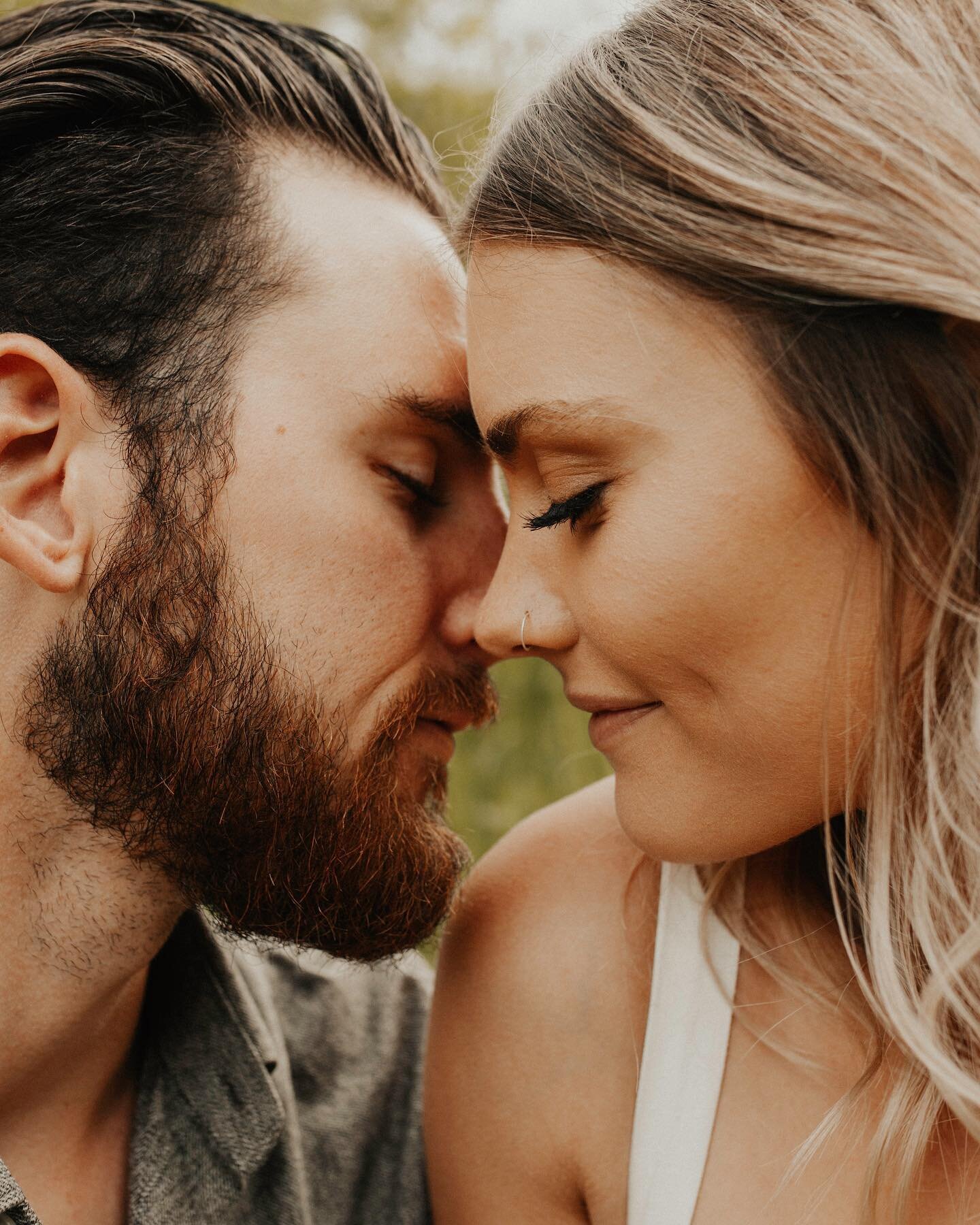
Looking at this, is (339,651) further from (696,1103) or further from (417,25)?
(417,25)

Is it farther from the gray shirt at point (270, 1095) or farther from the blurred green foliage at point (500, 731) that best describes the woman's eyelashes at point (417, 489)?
the gray shirt at point (270, 1095)

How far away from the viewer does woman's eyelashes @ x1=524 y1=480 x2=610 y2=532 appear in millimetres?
1710

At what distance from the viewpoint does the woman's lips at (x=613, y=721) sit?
181 centimetres

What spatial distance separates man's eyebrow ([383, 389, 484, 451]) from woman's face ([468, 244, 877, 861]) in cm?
33

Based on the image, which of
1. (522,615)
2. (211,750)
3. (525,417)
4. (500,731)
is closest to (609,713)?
(522,615)

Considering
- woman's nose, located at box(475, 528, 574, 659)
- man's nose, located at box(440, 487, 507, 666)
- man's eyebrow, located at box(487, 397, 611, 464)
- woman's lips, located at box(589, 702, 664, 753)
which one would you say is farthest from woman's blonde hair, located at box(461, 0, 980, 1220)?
man's nose, located at box(440, 487, 507, 666)

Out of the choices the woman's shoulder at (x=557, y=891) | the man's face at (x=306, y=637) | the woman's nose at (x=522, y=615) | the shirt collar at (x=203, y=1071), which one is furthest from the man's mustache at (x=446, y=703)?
the shirt collar at (x=203, y=1071)

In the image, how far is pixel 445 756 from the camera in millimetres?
2342

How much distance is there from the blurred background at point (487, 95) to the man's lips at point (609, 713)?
84cm

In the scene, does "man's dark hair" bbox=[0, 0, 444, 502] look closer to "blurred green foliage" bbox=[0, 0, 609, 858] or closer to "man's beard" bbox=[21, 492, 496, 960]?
"man's beard" bbox=[21, 492, 496, 960]

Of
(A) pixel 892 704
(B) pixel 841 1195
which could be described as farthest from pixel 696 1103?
(A) pixel 892 704

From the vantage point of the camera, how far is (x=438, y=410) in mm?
2172

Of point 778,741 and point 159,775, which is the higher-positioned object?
point 778,741

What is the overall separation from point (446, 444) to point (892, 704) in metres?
0.93
